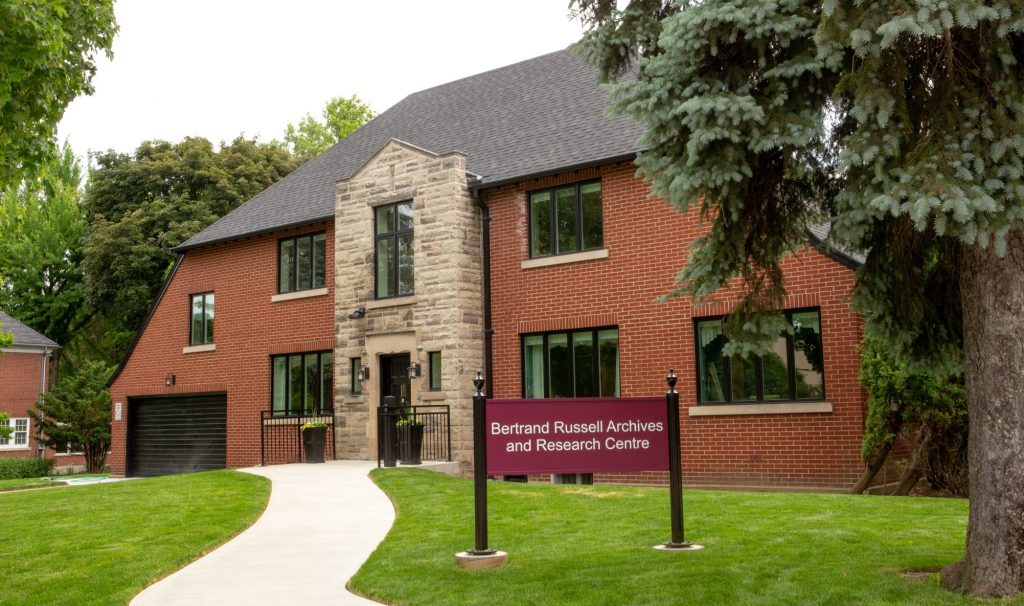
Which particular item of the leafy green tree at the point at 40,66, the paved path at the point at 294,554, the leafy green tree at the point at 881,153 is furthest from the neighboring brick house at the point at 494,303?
the leafy green tree at the point at 40,66

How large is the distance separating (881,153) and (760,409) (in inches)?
388

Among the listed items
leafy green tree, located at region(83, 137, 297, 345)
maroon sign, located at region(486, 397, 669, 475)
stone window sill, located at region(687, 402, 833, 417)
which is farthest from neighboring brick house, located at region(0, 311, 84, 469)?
maroon sign, located at region(486, 397, 669, 475)

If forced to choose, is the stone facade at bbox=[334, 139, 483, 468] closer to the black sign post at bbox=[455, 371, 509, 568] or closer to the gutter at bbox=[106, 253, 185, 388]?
the gutter at bbox=[106, 253, 185, 388]

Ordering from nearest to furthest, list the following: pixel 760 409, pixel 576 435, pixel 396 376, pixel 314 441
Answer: pixel 576 435 → pixel 760 409 → pixel 396 376 → pixel 314 441

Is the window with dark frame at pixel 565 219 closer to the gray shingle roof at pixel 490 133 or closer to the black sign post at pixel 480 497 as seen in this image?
the gray shingle roof at pixel 490 133

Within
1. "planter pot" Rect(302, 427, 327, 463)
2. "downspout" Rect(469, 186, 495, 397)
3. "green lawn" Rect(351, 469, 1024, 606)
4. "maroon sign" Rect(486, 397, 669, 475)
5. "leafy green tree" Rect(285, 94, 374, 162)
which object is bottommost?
"green lawn" Rect(351, 469, 1024, 606)

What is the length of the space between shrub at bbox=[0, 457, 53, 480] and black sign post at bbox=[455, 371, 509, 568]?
30.6m

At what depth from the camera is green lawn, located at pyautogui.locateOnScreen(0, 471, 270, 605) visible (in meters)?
7.98

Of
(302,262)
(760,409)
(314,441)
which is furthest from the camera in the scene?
(302,262)

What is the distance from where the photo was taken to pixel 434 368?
62.1 feet

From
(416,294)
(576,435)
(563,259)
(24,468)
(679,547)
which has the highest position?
(563,259)

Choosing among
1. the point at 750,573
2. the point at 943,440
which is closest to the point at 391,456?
the point at 943,440

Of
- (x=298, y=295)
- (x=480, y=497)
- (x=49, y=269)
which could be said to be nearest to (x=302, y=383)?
(x=298, y=295)

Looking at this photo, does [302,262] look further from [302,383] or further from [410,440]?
[410,440]
